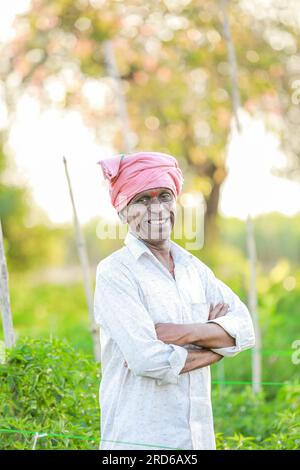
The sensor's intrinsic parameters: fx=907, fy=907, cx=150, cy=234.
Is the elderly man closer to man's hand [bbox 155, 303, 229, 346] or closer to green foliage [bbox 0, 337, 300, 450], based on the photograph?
man's hand [bbox 155, 303, 229, 346]

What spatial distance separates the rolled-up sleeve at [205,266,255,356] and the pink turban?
345 millimetres

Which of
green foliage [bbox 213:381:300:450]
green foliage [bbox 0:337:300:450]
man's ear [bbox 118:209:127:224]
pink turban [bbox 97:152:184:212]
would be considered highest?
pink turban [bbox 97:152:184:212]

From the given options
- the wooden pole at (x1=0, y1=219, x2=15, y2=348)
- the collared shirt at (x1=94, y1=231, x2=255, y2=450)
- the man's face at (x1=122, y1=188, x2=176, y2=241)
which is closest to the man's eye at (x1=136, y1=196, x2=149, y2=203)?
the man's face at (x1=122, y1=188, x2=176, y2=241)

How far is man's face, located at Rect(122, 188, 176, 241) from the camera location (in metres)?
2.79

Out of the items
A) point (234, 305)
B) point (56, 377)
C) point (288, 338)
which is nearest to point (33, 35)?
point (288, 338)

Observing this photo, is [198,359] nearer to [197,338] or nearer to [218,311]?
[197,338]

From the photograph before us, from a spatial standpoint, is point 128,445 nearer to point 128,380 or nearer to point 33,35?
point 128,380

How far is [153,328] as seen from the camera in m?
2.65

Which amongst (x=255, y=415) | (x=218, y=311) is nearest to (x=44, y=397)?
(x=218, y=311)

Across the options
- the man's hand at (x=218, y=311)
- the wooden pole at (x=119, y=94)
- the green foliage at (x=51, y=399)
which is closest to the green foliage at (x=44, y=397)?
the green foliage at (x=51, y=399)

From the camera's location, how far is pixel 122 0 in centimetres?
675

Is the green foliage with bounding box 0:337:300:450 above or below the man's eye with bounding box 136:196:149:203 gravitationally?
below

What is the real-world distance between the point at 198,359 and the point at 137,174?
594 millimetres
